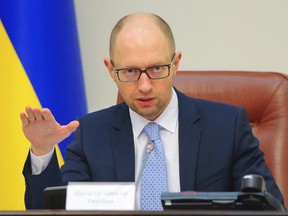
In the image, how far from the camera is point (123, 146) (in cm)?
259

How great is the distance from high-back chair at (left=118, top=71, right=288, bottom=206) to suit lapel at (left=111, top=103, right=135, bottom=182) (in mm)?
193

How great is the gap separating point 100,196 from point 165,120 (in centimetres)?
101

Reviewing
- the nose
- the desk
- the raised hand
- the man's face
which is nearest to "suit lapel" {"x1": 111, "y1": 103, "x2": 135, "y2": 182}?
the man's face

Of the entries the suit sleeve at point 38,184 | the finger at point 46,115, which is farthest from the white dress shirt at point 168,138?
the finger at point 46,115

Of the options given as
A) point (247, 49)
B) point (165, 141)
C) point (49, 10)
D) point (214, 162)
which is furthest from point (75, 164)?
point (247, 49)

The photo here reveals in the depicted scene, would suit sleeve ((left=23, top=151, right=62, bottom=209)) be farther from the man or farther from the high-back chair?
the high-back chair

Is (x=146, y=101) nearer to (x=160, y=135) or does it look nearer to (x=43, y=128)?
(x=160, y=135)

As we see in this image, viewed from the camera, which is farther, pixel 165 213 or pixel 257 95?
pixel 257 95

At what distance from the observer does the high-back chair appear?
2756mm

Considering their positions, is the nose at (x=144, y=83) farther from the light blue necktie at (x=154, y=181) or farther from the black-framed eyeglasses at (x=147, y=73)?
the light blue necktie at (x=154, y=181)

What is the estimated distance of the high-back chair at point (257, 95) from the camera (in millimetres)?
2756

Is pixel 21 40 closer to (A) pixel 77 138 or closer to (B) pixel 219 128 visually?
(A) pixel 77 138

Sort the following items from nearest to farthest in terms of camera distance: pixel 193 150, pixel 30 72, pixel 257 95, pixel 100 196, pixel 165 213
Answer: pixel 165 213 < pixel 100 196 < pixel 193 150 < pixel 257 95 < pixel 30 72

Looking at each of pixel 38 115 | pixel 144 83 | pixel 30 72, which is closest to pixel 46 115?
pixel 38 115
